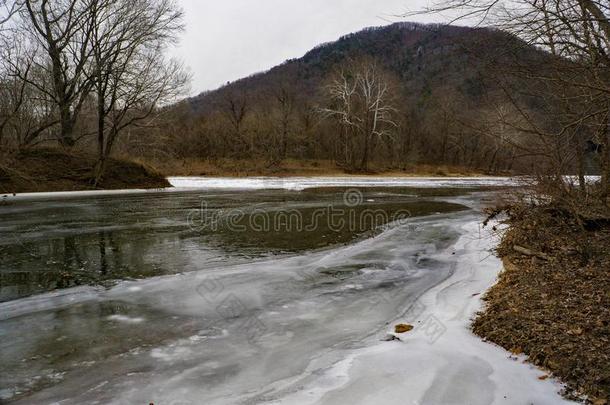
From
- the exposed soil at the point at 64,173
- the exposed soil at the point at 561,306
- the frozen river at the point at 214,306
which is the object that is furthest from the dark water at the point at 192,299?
the exposed soil at the point at 64,173

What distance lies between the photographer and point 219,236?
11.1m

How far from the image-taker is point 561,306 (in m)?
4.88

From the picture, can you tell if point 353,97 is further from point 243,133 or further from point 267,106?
point 267,106

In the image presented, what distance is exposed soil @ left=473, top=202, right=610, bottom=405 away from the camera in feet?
12.2

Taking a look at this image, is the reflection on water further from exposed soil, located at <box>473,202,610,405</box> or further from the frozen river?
exposed soil, located at <box>473,202,610,405</box>

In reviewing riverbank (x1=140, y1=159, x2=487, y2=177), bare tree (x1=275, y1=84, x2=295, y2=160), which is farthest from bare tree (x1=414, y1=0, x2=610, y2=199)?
bare tree (x1=275, y1=84, x2=295, y2=160)

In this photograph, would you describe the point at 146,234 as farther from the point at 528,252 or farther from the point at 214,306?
the point at 528,252

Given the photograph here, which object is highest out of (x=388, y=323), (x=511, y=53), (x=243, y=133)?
(x=243, y=133)

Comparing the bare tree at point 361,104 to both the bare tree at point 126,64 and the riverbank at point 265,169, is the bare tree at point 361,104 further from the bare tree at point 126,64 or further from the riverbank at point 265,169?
the bare tree at point 126,64

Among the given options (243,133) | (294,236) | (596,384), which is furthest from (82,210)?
(243,133)

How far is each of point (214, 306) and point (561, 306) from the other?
14.2 feet

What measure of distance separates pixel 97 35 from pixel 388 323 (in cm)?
2771
